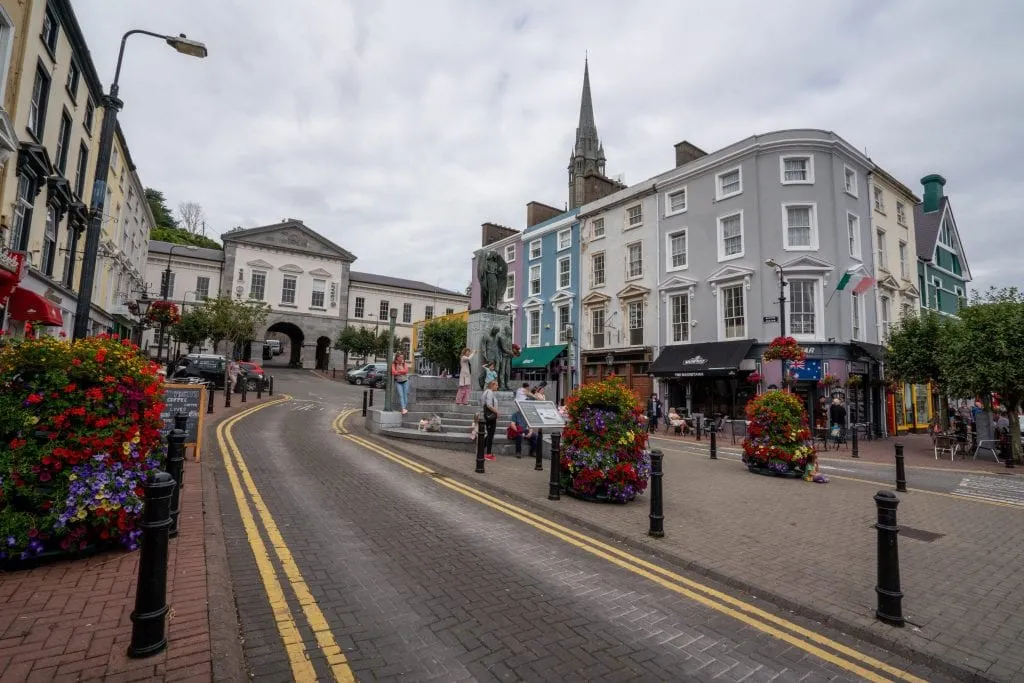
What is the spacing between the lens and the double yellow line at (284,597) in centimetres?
330

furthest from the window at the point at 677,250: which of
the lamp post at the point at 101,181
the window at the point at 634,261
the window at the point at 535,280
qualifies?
the lamp post at the point at 101,181

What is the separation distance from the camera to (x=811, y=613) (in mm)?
4270

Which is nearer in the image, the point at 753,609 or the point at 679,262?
the point at 753,609

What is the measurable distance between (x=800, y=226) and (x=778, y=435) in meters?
16.4

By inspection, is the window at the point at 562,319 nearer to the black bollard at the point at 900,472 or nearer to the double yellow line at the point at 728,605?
the black bollard at the point at 900,472

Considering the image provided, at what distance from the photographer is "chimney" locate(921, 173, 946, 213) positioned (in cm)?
3303

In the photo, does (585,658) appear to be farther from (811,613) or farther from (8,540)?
(8,540)

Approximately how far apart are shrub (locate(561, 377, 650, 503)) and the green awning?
78.0 ft

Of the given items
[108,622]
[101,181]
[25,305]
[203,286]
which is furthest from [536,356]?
[203,286]

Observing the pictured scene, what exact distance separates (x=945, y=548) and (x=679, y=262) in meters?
22.5

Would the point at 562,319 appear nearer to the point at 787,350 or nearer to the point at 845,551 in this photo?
the point at 787,350

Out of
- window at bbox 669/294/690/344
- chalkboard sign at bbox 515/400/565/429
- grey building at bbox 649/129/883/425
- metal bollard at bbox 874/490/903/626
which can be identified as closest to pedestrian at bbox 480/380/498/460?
chalkboard sign at bbox 515/400/565/429

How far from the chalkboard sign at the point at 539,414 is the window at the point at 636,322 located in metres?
16.7

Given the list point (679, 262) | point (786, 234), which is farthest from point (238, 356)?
point (786, 234)
